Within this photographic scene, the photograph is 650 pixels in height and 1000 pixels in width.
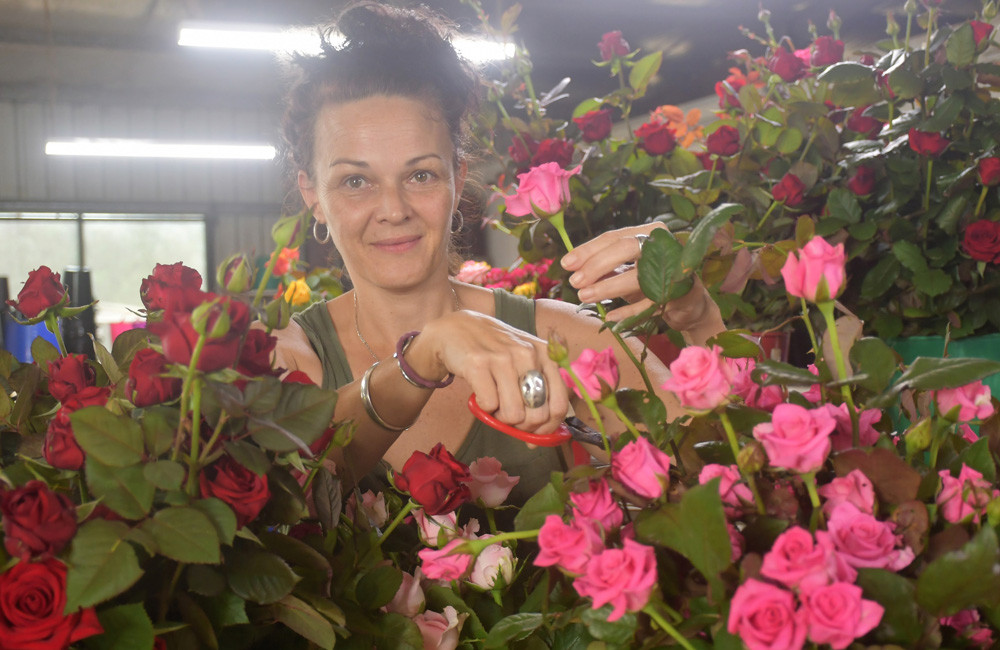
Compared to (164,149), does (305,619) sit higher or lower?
lower

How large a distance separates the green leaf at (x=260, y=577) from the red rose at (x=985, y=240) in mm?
1156

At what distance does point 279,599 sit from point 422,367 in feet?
1.05

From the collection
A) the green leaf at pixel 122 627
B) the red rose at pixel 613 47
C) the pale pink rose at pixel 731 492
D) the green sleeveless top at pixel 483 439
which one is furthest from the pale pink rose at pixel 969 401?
the red rose at pixel 613 47

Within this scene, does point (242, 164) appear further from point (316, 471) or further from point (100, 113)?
point (316, 471)

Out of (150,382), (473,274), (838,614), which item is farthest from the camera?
(473,274)

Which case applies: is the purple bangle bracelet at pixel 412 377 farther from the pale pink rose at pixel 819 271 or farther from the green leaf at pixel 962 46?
the green leaf at pixel 962 46

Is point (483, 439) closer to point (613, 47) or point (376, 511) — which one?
point (376, 511)

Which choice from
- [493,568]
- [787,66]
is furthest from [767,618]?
[787,66]

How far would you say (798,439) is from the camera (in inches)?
15.6

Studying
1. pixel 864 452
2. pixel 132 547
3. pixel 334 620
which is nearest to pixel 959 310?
pixel 864 452

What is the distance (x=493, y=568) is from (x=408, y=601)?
6 cm

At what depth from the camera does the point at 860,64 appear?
54.0 inches

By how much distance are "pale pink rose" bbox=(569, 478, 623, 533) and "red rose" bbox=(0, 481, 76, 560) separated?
25 cm

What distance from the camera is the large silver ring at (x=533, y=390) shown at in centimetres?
63
